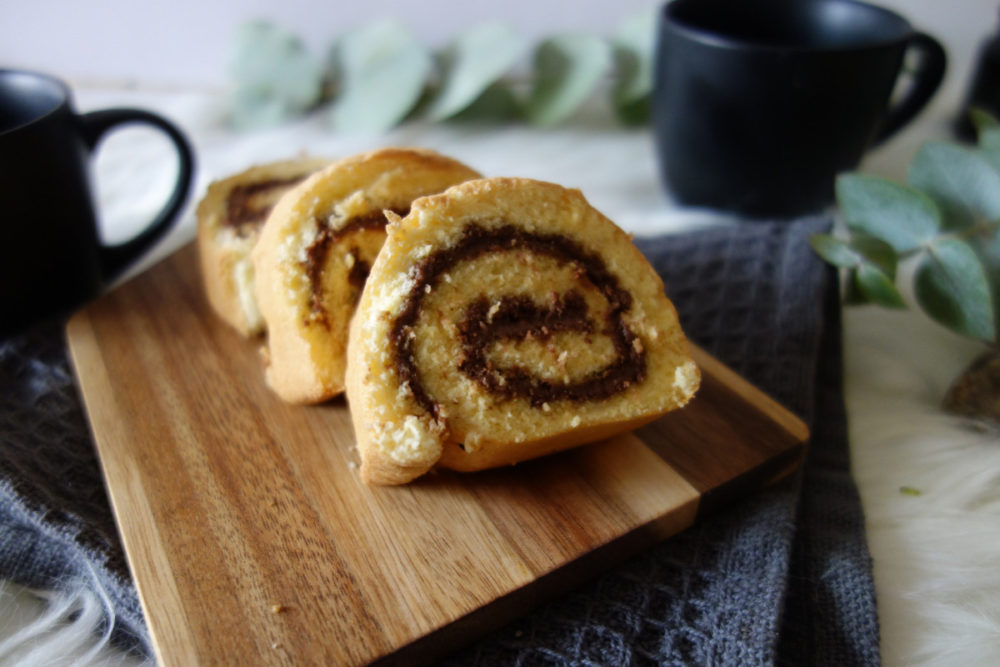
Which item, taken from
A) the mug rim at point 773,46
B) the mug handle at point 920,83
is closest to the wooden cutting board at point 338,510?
the mug rim at point 773,46

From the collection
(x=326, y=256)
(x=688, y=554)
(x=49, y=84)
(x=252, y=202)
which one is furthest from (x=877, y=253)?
(x=49, y=84)

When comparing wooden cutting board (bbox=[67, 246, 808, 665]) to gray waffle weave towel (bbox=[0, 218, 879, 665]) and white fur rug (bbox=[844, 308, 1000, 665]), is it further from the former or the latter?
white fur rug (bbox=[844, 308, 1000, 665])

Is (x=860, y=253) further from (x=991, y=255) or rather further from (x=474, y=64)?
(x=474, y=64)

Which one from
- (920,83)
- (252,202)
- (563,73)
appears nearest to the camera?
(252,202)

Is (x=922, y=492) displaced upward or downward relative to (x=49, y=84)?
downward

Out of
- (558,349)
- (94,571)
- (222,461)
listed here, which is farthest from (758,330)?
(94,571)

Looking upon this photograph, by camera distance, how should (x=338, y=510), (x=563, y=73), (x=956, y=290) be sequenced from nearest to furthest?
(x=338, y=510), (x=956, y=290), (x=563, y=73)

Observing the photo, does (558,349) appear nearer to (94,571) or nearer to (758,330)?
(758,330)

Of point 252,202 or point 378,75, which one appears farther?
point 378,75

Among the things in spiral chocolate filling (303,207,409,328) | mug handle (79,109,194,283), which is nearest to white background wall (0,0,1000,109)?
mug handle (79,109,194,283)
